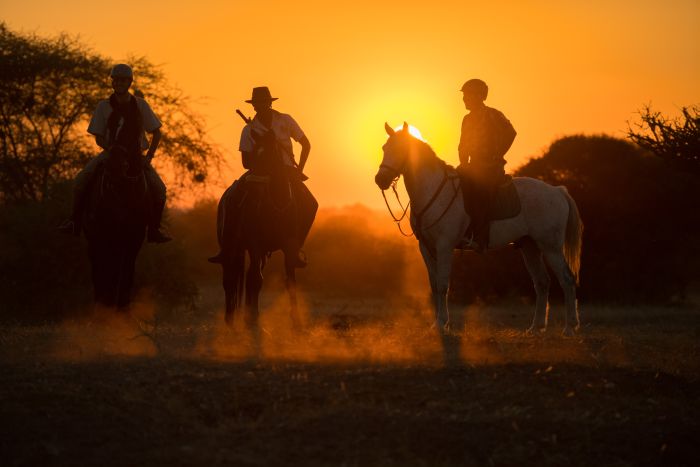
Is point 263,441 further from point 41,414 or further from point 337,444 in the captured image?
point 41,414

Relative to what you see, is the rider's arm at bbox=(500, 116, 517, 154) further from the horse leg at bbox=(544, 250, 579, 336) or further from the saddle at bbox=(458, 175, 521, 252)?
Result: the horse leg at bbox=(544, 250, 579, 336)

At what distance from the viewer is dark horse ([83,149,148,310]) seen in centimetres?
1383

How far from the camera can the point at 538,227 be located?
15.2 meters

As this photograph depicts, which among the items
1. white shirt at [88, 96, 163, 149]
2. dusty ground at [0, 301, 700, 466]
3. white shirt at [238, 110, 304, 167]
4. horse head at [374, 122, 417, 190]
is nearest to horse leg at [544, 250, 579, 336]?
horse head at [374, 122, 417, 190]

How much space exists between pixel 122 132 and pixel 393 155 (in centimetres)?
321

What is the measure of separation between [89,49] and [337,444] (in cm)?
2683

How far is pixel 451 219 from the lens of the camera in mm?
14375

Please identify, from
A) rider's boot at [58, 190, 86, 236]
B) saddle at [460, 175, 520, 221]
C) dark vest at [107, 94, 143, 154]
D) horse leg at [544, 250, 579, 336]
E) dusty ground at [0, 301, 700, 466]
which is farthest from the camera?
horse leg at [544, 250, 579, 336]

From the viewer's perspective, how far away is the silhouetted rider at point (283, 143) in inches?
556

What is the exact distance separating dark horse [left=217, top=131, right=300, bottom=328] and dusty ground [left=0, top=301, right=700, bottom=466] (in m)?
2.07

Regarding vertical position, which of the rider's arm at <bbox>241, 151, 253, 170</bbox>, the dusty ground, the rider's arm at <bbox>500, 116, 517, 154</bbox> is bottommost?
the dusty ground

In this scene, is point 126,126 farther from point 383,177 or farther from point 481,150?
point 481,150

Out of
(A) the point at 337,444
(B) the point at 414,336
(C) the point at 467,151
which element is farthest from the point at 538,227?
(A) the point at 337,444

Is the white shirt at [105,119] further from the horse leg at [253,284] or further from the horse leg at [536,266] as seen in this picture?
the horse leg at [536,266]
